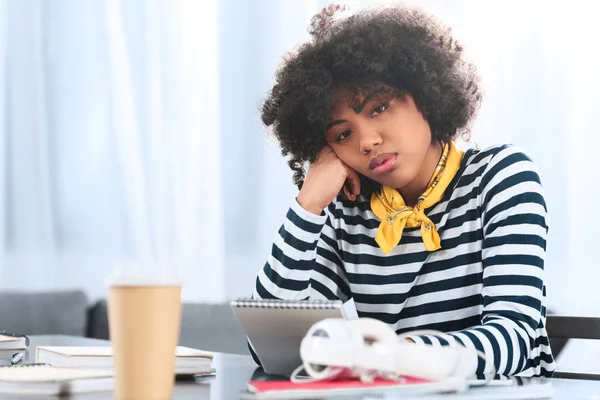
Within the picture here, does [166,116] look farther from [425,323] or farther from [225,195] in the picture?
[425,323]

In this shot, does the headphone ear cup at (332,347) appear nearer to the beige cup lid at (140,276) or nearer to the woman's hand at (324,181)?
the beige cup lid at (140,276)

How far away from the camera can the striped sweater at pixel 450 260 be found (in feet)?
3.78

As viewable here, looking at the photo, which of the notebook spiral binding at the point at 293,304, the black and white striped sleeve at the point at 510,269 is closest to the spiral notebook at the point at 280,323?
the notebook spiral binding at the point at 293,304

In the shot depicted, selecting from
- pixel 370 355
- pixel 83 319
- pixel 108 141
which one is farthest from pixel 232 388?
pixel 108 141

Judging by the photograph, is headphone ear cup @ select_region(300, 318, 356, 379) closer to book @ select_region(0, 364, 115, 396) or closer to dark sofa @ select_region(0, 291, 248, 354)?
book @ select_region(0, 364, 115, 396)

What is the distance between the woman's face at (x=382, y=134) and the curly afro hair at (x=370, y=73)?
0.02m

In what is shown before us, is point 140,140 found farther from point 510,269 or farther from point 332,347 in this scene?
point 332,347

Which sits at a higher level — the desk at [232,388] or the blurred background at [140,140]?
the blurred background at [140,140]

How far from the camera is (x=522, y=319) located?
1085mm

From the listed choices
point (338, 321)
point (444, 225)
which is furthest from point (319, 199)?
point (338, 321)

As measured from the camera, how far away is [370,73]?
1323 millimetres

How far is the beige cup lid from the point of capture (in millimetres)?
590

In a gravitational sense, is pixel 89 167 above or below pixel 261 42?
below

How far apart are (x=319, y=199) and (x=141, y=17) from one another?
1.55 metres
